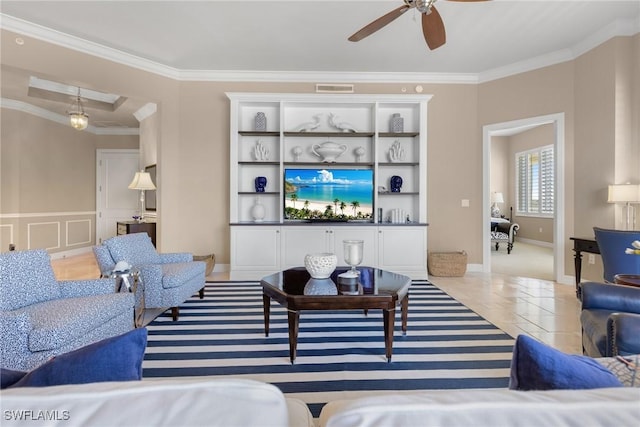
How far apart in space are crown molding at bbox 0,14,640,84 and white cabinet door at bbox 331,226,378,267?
2.31 meters

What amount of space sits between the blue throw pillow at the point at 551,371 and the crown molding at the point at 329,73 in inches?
191

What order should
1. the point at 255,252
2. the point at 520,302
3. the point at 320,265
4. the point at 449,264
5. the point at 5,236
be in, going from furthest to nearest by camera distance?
the point at 5,236
the point at 449,264
the point at 255,252
the point at 520,302
the point at 320,265

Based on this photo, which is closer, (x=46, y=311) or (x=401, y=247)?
(x=46, y=311)

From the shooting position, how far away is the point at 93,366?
66 cm

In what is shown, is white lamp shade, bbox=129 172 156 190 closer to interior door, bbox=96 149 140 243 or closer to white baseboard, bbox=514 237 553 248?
interior door, bbox=96 149 140 243

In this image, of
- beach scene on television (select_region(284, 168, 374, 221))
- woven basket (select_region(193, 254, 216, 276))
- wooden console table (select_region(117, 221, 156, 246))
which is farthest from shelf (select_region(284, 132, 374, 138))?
wooden console table (select_region(117, 221, 156, 246))

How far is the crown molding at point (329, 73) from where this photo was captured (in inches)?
148

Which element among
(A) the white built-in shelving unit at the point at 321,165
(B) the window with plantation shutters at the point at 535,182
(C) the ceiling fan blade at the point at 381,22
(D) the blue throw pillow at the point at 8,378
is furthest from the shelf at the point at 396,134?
(B) the window with plantation shutters at the point at 535,182

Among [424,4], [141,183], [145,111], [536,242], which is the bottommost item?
[536,242]

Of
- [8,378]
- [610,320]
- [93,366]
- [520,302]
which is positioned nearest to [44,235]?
[8,378]

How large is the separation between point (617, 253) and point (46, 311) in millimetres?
4576

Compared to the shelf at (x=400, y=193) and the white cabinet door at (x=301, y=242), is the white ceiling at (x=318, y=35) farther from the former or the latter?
the white cabinet door at (x=301, y=242)

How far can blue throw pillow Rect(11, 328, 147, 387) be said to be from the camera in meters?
0.63

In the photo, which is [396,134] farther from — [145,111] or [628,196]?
[145,111]
